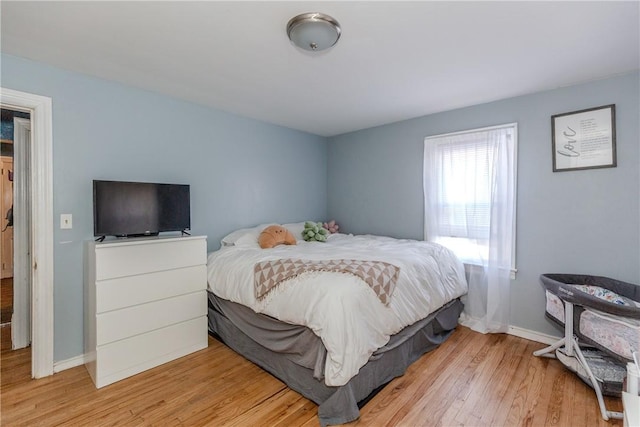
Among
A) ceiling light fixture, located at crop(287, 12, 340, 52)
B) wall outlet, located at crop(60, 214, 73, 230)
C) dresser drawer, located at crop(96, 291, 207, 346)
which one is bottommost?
dresser drawer, located at crop(96, 291, 207, 346)

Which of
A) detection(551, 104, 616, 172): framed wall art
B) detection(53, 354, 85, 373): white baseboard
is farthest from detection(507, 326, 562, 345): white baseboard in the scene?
detection(53, 354, 85, 373): white baseboard

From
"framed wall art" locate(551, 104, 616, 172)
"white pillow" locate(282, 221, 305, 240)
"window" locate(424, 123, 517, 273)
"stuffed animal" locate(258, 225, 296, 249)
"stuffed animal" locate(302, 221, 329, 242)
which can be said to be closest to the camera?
"framed wall art" locate(551, 104, 616, 172)

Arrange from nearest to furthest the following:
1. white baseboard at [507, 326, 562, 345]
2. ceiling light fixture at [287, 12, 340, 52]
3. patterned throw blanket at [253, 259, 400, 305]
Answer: ceiling light fixture at [287, 12, 340, 52] < patterned throw blanket at [253, 259, 400, 305] < white baseboard at [507, 326, 562, 345]

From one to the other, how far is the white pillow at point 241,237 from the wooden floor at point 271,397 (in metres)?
1.11

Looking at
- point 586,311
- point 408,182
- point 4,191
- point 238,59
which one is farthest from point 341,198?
point 4,191

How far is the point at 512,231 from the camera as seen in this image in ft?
9.45

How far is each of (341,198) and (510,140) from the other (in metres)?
2.25

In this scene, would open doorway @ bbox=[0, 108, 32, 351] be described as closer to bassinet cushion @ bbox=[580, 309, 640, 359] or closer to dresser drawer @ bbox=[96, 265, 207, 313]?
dresser drawer @ bbox=[96, 265, 207, 313]

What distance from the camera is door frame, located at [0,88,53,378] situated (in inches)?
85.0

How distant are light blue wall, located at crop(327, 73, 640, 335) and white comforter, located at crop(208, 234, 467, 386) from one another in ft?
2.14

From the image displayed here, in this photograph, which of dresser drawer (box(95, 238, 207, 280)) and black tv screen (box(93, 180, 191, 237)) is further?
black tv screen (box(93, 180, 191, 237))

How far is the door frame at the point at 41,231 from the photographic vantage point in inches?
85.0

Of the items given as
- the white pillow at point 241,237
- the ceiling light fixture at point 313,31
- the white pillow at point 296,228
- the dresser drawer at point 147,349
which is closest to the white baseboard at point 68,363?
the dresser drawer at point 147,349

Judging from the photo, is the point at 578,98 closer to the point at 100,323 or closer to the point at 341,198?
the point at 341,198
